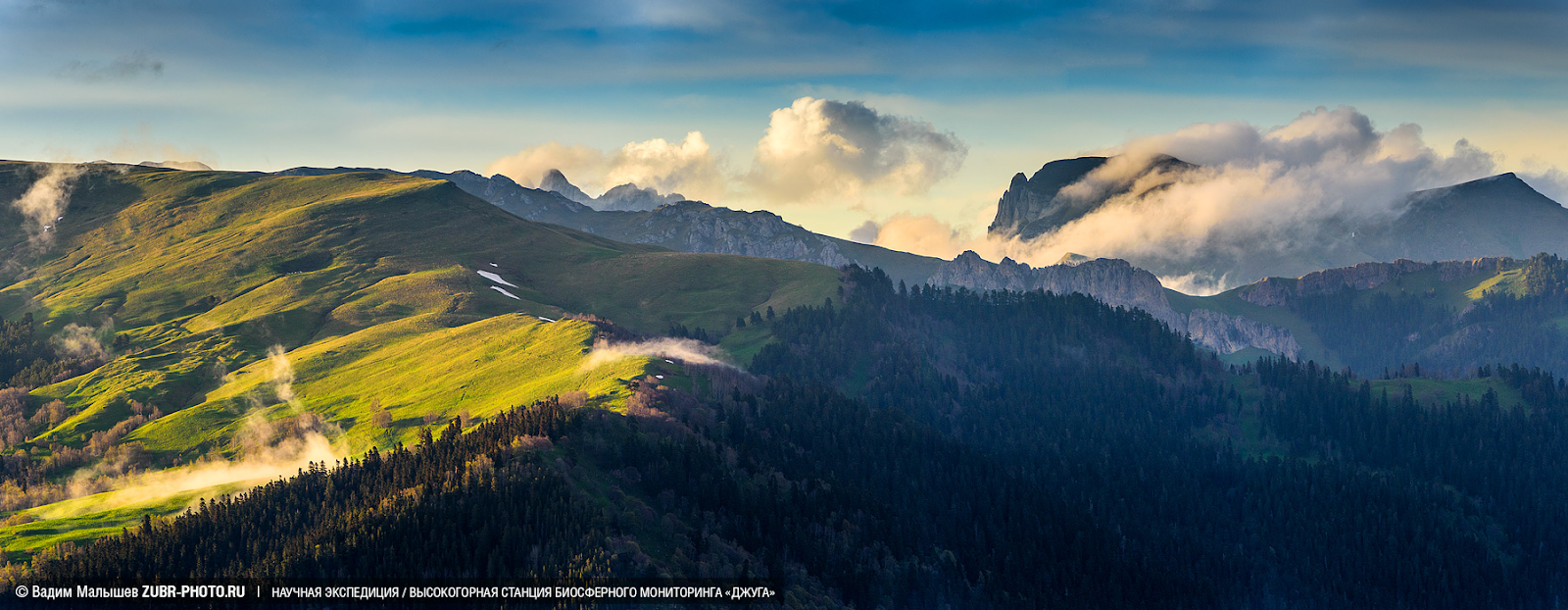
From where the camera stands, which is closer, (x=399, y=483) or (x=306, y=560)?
(x=306, y=560)

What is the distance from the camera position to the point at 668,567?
168500 mm

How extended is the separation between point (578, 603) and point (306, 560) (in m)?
38.6

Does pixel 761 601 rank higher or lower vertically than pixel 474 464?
lower

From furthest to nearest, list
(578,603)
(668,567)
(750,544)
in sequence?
(750,544)
(668,567)
(578,603)

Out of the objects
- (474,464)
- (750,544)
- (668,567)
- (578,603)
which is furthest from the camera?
(750,544)

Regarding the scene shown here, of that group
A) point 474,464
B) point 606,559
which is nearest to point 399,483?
point 474,464

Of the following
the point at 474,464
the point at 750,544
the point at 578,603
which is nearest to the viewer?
the point at 578,603

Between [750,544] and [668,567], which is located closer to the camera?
[668,567]

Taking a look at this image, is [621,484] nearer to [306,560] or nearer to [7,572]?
[306,560]

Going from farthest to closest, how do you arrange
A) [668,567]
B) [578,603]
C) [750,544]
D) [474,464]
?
[750,544] < [474,464] < [668,567] < [578,603]

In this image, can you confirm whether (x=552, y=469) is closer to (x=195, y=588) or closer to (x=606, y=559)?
(x=606, y=559)

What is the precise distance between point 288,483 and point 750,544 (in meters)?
76.3

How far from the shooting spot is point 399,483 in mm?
182875

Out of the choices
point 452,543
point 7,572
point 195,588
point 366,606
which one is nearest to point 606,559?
point 452,543
